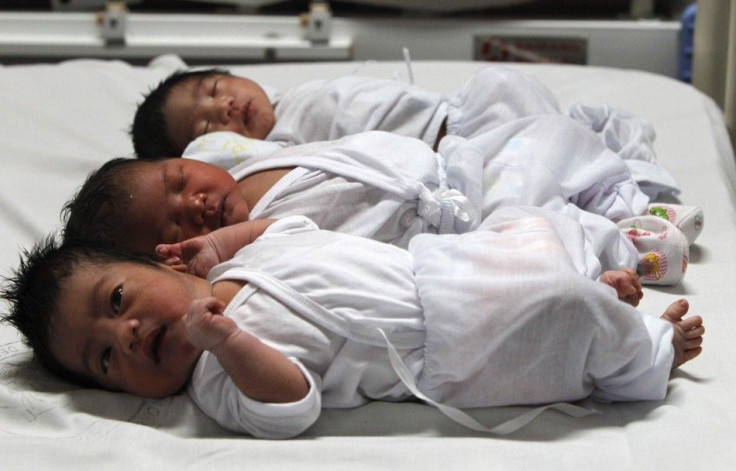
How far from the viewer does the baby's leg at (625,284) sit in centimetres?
104

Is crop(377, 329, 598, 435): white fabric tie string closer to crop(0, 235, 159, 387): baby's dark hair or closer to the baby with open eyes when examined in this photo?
the baby with open eyes

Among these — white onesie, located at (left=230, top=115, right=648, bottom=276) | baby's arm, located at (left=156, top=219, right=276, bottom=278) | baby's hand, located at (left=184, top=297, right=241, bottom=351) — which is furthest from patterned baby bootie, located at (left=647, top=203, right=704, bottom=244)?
baby's hand, located at (left=184, top=297, right=241, bottom=351)

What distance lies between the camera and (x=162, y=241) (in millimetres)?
1255

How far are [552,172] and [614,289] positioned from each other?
1.13 feet

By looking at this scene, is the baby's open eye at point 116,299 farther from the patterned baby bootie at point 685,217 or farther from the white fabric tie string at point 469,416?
the patterned baby bootie at point 685,217

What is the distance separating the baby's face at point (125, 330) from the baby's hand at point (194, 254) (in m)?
0.14

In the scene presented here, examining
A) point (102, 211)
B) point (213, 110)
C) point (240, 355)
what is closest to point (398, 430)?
point (240, 355)

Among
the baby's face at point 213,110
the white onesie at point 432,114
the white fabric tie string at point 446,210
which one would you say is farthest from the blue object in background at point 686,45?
the white fabric tie string at point 446,210

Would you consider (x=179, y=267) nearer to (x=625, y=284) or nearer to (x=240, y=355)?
(x=240, y=355)

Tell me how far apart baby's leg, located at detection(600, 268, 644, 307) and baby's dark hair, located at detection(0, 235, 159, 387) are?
1.68 ft

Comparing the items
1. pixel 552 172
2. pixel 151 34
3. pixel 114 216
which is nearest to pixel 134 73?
pixel 151 34

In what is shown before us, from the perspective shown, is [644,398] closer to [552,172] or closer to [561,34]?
[552,172]

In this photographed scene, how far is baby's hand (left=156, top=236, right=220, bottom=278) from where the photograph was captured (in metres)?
1.13

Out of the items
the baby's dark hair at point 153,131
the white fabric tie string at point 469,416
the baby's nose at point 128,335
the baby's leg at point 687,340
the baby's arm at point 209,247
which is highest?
the baby's dark hair at point 153,131
